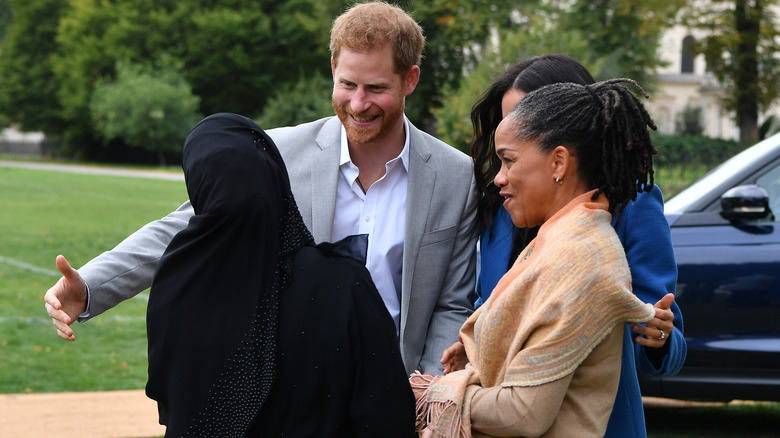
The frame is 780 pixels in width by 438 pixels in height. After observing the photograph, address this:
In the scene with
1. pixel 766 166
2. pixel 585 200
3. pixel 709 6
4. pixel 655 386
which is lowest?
pixel 709 6

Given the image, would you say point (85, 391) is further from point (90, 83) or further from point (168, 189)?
point (90, 83)

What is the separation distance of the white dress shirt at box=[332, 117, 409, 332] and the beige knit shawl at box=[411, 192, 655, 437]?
44.5 inches

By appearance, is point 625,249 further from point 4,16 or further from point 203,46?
point 4,16

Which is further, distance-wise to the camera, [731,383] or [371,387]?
[731,383]

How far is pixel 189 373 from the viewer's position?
2217 millimetres

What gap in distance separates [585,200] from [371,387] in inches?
25.4

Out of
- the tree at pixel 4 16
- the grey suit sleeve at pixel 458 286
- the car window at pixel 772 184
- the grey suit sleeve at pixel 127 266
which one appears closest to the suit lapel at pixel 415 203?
the grey suit sleeve at pixel 458 286

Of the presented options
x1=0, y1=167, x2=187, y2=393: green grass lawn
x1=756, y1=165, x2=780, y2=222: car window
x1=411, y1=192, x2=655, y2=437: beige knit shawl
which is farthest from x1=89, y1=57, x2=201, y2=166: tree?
x1=411, y1=192, x2=655, y2=437: beige knit shawl

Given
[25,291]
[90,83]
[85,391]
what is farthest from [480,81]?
[90,83]

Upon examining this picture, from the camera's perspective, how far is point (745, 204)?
17.9 feet

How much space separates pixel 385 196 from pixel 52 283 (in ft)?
31.6

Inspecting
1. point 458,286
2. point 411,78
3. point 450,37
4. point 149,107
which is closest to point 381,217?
point 458,286

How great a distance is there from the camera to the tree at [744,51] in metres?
32.1

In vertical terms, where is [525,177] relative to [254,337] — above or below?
above
